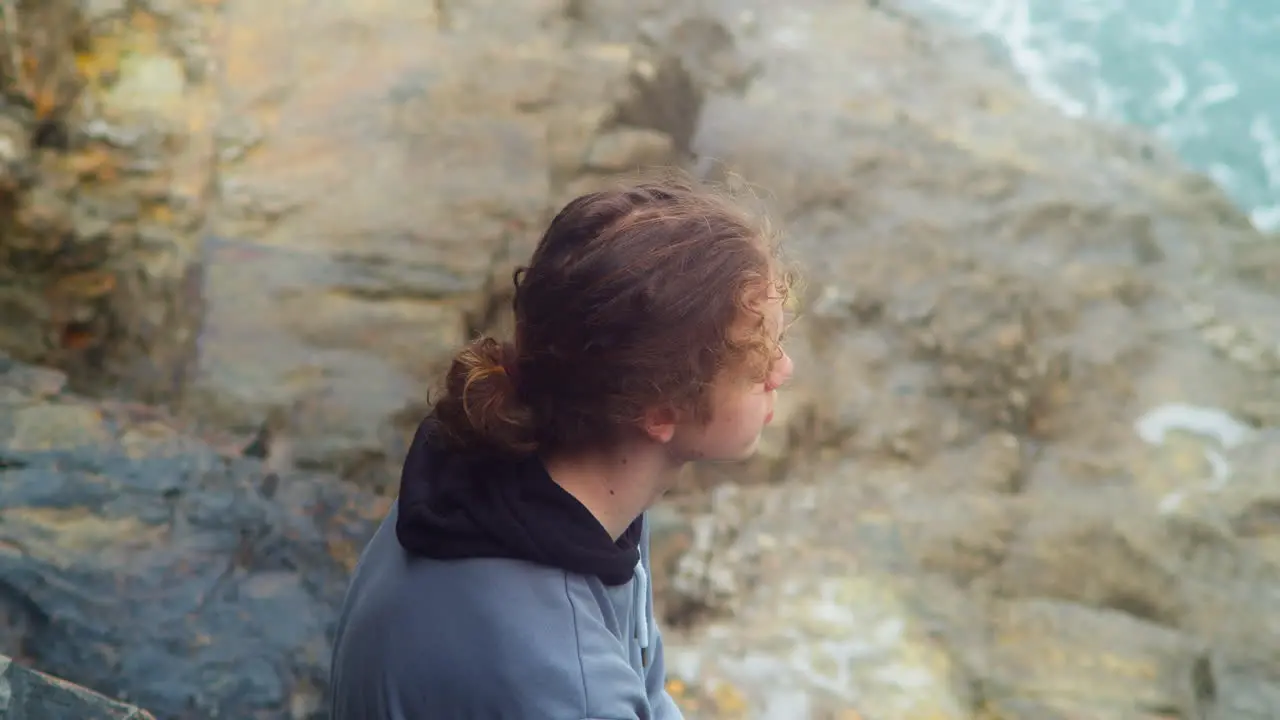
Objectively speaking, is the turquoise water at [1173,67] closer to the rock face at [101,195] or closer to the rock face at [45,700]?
the rock face at [101,195]

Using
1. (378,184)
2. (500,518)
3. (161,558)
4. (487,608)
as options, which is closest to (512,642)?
(487,608)

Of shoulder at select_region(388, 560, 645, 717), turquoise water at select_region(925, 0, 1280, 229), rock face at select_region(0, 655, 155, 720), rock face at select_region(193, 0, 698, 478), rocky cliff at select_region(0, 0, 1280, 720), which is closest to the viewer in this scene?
shoulder at select_region(388, 560, 645, 717)

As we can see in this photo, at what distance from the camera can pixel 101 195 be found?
3203 millimetres

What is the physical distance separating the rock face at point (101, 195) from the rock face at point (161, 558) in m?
Result: 0.46

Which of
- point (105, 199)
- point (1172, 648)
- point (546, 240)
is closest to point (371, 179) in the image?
point (105, 199)

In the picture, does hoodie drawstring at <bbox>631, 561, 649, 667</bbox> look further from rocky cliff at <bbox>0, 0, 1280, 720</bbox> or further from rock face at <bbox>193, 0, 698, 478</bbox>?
rock face at <bbox>193, 0, 698, 478</bbox>

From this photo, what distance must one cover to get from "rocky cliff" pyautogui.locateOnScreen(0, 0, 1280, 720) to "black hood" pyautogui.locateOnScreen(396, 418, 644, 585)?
2.88ft

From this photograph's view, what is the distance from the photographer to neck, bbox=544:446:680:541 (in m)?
1.41

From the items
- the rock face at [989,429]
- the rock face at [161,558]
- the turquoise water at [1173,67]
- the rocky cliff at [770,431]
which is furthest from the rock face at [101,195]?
the turquoise water at [1173,67]

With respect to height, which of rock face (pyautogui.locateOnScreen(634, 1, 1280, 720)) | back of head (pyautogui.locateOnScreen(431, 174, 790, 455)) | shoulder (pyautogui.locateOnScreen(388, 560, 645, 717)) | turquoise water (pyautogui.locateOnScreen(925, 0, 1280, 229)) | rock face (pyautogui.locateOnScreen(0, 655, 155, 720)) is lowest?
turquoise water (pyautogui.locateOnScreen(925, 0, 1280, 229))

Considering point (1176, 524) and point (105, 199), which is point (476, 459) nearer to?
point (105, 199)

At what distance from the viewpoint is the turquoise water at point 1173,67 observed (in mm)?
8281

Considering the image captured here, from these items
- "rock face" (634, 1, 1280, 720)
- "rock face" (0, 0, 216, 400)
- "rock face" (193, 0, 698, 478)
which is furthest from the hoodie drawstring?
"rock face" (0, 0, 216, 400)

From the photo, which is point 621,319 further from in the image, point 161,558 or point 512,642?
point 161,558
